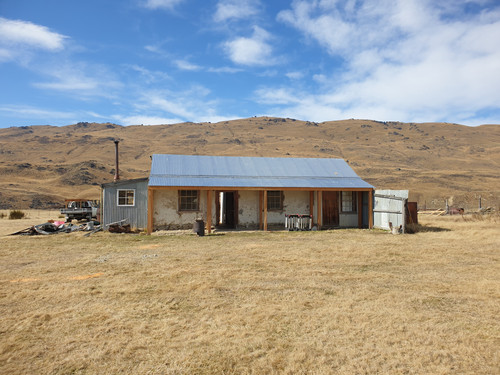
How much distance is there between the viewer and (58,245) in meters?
13.6

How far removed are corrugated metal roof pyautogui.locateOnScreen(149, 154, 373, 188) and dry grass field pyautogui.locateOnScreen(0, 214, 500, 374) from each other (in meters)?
7.17

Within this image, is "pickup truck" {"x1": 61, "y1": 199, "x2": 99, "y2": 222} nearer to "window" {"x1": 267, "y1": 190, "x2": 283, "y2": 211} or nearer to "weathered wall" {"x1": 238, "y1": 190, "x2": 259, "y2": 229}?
"weathered wall" {"x1": 238, "y1": 190, "x2": 259, "y2": 229}

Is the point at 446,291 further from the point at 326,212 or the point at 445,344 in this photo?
the point at 326,212

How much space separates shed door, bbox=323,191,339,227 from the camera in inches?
794

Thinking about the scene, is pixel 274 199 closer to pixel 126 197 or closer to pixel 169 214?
pixel 169 214

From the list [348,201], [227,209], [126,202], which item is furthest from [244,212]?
[126,202]

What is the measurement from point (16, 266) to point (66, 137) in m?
110

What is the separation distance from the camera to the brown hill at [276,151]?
52.6 metres

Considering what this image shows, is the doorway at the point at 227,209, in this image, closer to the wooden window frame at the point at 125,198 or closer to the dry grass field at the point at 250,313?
the wooden window frame at the point at 125,198

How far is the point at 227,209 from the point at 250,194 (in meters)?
1.74

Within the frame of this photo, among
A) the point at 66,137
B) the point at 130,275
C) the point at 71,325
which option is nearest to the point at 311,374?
the point at 71,325

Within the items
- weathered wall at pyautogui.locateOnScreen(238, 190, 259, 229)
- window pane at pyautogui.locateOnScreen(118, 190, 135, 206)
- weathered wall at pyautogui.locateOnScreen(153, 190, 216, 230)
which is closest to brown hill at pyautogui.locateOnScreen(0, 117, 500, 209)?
weathered wall at pyautogui.locateOnScreen(238, 190, 259, 229)

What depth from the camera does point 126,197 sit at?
18438 millimetres

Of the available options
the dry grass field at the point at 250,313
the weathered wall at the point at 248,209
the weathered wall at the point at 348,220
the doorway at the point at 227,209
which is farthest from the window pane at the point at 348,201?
the dry grass field at the point at 250,313
